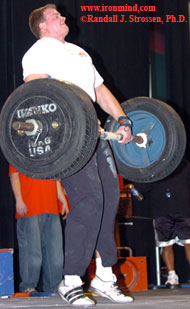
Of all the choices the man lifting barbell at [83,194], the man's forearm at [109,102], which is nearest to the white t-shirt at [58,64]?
the man lifting barbell at [83,194]

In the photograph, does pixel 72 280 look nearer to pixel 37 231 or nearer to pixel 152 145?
pixel 152 145

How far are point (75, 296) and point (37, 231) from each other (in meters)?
1.72

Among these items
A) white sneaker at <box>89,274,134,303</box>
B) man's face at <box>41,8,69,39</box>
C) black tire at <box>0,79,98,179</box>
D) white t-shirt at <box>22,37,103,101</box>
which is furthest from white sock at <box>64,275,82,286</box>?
man's face at <box>41,8,69,39</box>

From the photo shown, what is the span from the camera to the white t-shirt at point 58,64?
255 cm

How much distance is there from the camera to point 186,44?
5992 mm

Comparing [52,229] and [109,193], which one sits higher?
[109,193]

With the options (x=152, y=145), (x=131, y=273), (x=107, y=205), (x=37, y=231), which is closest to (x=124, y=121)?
(x=152, y=145)

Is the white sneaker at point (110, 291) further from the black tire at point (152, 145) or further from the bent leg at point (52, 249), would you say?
the bent leg at point (52, 249)

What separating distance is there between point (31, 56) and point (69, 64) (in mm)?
199

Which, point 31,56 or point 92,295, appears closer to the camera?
point 31,56

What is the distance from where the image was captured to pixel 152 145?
9.57ft

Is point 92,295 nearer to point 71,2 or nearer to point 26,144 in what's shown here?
point 26,144

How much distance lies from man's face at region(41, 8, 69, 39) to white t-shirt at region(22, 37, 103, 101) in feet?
0.40

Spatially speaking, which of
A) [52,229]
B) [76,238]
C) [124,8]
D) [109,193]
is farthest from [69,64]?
[124,8]
